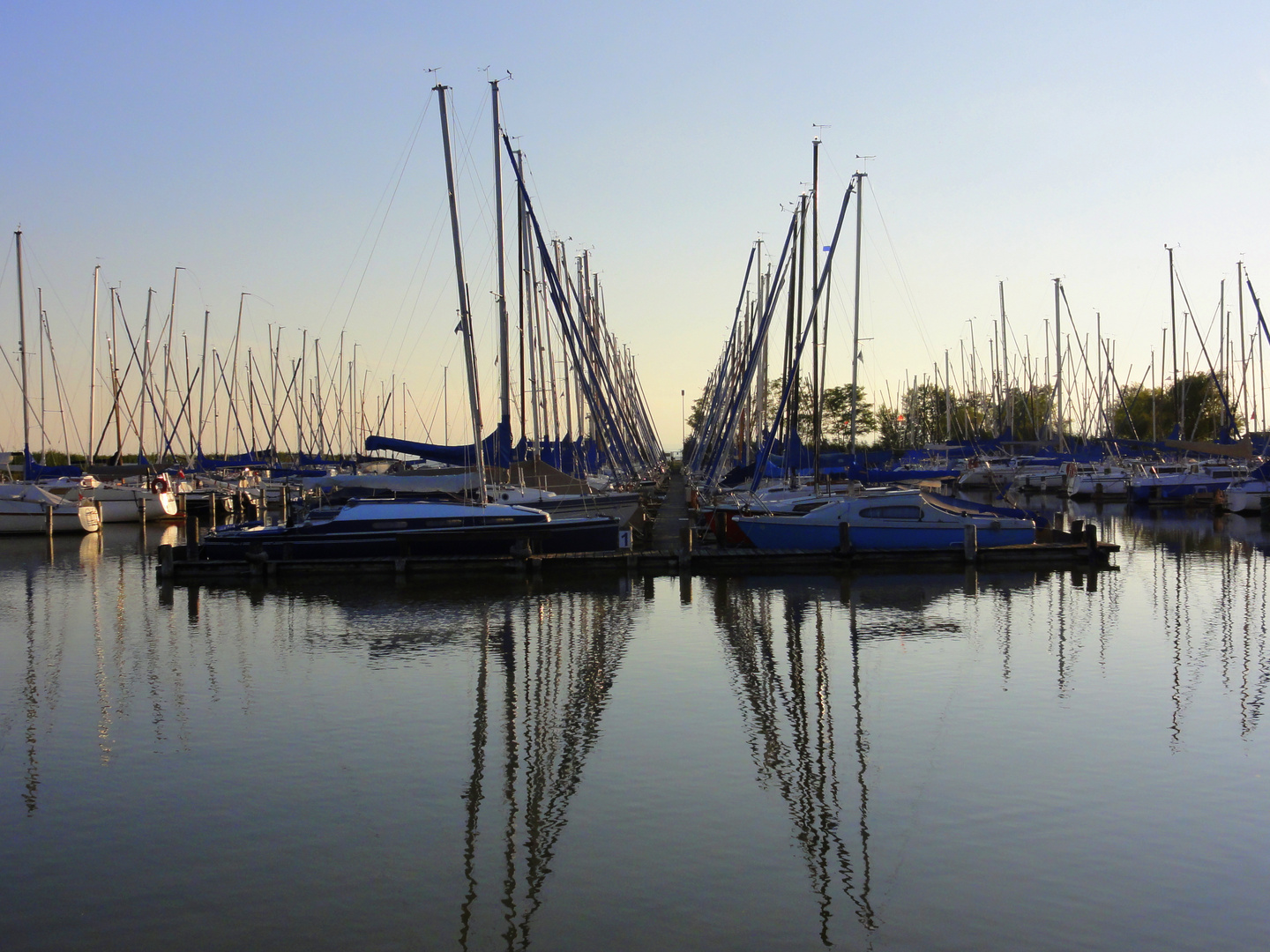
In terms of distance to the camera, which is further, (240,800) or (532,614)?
(532,614)

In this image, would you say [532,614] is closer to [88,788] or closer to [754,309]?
[88,788]

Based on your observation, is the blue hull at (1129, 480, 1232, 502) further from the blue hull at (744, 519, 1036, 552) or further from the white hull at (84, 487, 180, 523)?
the white hull at (84, 487, 180, 523)

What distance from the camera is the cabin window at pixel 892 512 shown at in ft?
103

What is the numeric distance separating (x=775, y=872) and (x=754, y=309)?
4879 centimetres

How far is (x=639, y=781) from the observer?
1274 centimetres

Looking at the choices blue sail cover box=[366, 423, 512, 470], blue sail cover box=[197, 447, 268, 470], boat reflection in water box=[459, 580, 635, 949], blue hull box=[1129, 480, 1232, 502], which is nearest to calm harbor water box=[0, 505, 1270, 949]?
boat reflection in water box=[459, 580, 635, 949]

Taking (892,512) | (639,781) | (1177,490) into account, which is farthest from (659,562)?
(1177,490)

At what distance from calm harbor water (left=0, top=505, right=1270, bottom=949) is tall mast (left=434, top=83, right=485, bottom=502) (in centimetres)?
666

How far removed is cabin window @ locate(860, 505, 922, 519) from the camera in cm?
3144

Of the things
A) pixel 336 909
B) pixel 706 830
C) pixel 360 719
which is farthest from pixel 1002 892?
pixel 360 719

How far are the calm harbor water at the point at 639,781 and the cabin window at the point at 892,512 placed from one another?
25.6 feet

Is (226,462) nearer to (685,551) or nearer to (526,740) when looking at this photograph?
(685,551)

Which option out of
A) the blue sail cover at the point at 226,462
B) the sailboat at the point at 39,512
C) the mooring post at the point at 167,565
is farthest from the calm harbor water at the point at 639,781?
the blue sail cover at the point at 226,462

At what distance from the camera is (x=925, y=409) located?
113688mm
